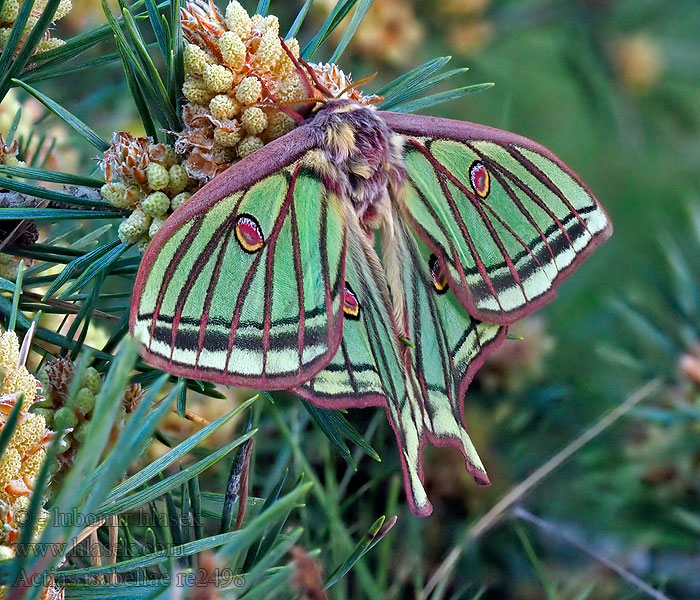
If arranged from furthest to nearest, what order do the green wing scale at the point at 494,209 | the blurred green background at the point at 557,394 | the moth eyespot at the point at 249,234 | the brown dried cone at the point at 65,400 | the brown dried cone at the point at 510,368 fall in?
the brown dried cone at the point at 510,368, the blurred green background at the point at 557,394, the green wing scale at the point at 494,209, the moth eyespot at the point at 249,234, the brown dried cone at the point at 65,400

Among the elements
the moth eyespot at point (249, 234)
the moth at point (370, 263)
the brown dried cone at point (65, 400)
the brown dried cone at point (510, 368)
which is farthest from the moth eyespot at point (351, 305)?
the brown dried cone at point (510, 368)

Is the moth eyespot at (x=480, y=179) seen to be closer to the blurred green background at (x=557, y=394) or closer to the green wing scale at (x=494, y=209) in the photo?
the green wing scale at (x=494, y=209)

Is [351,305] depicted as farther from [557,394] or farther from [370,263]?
[557,394]

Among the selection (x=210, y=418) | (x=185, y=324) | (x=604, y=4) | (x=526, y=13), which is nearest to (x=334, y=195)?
(x=185, y=324)

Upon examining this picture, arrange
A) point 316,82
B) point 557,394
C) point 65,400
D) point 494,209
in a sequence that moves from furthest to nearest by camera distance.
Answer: point 557,394 → point 494,209 → point 316,82 → point 65,400

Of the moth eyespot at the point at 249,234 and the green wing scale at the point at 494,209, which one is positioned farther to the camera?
the green wing scale at the point at 494,209

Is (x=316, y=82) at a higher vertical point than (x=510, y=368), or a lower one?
higher

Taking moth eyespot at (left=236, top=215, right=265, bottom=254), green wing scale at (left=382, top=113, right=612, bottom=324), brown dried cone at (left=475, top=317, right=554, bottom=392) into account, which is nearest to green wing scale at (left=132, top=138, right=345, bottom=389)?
moth eyespot at (left=236, top=215, right=265, bottom=254)

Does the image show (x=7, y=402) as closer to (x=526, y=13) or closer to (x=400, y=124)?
(x=400, y=124)

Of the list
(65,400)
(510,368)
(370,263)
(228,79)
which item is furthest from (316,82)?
(510,368)
